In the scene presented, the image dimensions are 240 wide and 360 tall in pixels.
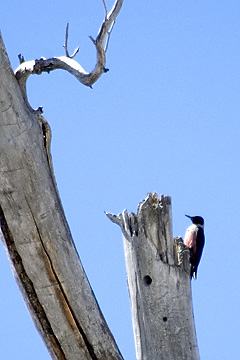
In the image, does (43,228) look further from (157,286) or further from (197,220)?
(197,220)

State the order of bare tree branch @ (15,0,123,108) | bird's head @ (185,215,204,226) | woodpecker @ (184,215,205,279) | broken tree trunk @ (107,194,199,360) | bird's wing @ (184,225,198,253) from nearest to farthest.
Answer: bare tree branch @ (15,0,123,108), broken tree trunk @ (107,194,199,360), woodpecker @ (184,215,205,279), bird's wing @ (184,225,198,253), bird's head @ (185,215,204,226)

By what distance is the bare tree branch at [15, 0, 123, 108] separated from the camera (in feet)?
15.4

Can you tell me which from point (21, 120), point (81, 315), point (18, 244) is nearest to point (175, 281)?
point (81, 315)

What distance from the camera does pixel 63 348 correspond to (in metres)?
4.88

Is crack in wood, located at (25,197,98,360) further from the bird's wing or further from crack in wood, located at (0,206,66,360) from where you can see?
the bird's wing

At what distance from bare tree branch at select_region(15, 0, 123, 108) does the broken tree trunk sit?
1.21 meters

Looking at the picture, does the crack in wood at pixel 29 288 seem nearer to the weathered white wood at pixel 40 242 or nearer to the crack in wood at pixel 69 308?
the weathered white wood at pixel 40 242

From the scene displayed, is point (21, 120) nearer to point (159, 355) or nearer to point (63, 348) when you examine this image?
point (63, 348)

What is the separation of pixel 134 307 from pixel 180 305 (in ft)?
1.17

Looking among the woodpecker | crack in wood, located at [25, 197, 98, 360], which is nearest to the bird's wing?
the woodpecker

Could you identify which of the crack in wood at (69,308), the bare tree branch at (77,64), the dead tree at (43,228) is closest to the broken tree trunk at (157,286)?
the dead tree at (43,228)

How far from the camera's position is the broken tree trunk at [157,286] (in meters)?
5.41

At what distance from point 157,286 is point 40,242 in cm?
112

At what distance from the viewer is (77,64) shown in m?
4.91
